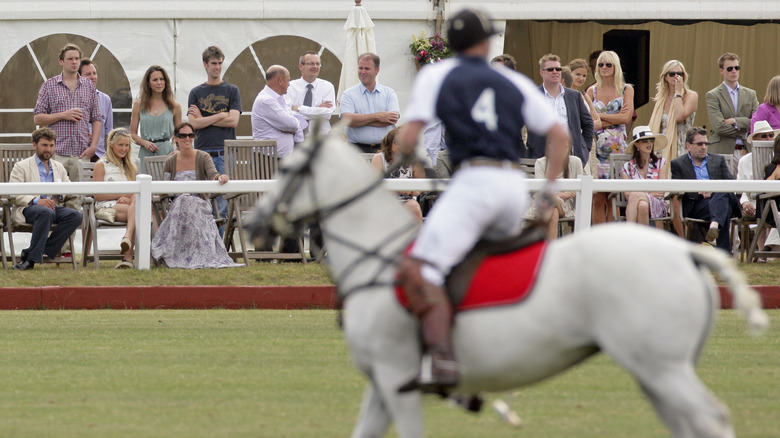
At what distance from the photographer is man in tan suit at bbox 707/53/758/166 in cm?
1672

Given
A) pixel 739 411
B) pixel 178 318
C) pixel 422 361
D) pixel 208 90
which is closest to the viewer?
pixel 422 361

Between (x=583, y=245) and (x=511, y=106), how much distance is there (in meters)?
0.78

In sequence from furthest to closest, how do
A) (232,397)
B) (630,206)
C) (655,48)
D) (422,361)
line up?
(655,48) < (630,206) < (232,397) < (422,361)

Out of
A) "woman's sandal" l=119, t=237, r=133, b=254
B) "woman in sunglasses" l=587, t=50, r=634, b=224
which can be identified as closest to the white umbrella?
"woman in sunglasses" l=587, t=50, r=634, b=224

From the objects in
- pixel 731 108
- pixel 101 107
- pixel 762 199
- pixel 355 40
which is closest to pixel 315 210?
pixel 762 199

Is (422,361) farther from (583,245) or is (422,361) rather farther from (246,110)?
(246,110)

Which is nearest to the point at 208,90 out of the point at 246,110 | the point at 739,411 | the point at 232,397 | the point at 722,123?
the point at 246,110

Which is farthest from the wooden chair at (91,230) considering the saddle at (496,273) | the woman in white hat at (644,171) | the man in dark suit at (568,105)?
the saddle at (496,273)

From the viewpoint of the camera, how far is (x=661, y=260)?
526 cm

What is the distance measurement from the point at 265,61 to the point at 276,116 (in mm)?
2693

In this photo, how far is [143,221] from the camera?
44.4 ft

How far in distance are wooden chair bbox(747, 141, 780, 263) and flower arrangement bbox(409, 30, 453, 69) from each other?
4.54m

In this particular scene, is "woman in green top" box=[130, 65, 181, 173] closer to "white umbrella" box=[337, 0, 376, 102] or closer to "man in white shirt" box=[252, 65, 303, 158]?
"man in white shirt" box=[252, 65, 303, 158]

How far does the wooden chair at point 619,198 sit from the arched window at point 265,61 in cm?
494
